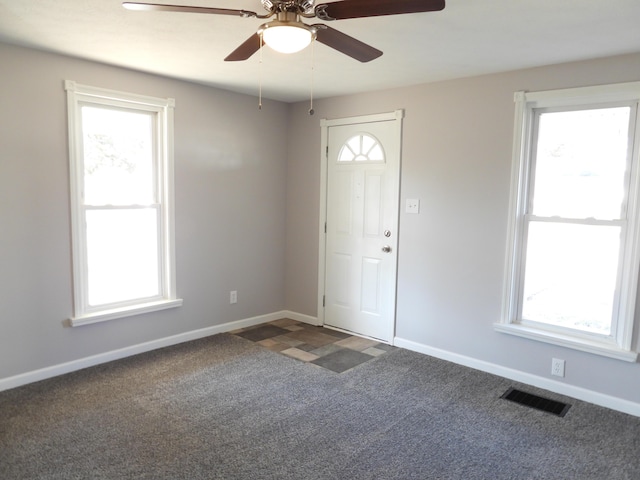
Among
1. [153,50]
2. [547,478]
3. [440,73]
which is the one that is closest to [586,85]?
[440,73]

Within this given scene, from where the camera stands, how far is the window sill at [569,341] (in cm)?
296

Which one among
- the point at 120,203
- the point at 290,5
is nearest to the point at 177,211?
the point at 120,203

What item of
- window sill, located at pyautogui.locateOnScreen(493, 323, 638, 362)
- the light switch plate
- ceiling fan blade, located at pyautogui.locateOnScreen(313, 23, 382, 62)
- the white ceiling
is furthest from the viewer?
the light switch plate

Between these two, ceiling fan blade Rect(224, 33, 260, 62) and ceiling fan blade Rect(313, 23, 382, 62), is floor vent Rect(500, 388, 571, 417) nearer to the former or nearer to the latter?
ceiling fan blade Rect(313, 23, 382, 62)

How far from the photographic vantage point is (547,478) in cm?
229

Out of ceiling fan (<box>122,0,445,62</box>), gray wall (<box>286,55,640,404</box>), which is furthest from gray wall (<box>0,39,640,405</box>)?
ceiling fan (<box>122,0,445,62</box>)

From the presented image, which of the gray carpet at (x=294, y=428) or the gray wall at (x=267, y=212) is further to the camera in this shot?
the gray wall at (x=267, y=212)

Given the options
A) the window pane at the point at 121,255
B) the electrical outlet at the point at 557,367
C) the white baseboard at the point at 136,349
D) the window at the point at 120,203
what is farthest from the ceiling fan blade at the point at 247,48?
the electrical outlet at the point at 557,367

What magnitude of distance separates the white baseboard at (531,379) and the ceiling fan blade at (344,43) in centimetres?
260

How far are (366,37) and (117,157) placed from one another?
2.24 meters

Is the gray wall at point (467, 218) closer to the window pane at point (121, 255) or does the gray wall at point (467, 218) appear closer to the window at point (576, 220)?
the window at point (576, 220)

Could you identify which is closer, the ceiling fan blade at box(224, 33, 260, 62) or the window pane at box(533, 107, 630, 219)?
the ceiling fan blade at box(224, 33, 260, 62)

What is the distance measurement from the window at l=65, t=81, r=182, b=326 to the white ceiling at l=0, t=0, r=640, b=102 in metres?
0.40

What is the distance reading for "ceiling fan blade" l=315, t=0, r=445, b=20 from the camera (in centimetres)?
166
